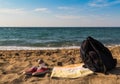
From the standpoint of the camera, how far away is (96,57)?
580 cm

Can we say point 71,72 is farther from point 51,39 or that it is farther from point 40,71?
point 51,39

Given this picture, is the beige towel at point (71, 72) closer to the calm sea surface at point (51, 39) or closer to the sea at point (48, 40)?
the sea at point (48, 40)

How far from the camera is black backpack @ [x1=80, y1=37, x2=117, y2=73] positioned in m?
5.73

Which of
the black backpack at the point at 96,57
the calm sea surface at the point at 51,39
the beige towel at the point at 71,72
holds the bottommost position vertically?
the calm sea surface at the point at 51,39

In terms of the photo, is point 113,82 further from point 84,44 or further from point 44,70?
point 44,70

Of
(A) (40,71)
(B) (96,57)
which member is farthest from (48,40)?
(B) (96,57)

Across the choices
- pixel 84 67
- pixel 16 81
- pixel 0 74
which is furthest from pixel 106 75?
pixel 0 74

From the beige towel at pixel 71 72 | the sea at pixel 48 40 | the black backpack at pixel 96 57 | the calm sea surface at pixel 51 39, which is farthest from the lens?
the calm sea surface at pixel 51 39

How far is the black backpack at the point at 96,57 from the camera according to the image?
5.73 meters

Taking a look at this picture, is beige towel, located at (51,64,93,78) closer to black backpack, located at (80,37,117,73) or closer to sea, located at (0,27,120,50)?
black backpack, located at (80,37,117,73)

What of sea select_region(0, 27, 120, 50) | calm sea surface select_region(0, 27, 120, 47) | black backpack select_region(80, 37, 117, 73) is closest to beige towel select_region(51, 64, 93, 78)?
black backpack select_region(80, 37, 117, 73)

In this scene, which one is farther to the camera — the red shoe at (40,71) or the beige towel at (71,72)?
the red shoe at (40,71)

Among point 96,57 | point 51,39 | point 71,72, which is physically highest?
point 96,57

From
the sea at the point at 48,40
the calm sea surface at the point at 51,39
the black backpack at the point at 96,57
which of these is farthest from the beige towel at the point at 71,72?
the calm sea surface at the point at 51,39
